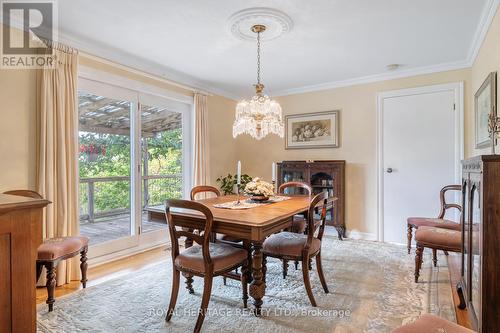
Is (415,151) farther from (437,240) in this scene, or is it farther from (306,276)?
(306,276)

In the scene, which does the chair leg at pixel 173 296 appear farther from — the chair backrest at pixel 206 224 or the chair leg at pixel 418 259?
the chair leg at pixel 418 259

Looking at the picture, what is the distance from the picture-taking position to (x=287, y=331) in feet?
6.08

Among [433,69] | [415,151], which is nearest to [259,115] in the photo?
[415,151]

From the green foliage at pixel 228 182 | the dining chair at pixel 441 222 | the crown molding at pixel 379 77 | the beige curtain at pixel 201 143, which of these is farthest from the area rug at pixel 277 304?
the crown molding at pixel 379 77

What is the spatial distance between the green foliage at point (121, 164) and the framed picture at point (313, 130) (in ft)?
6.15

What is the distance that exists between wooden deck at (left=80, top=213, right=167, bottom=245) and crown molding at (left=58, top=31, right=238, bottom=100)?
1838 millimetres

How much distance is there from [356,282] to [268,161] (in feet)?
9.22

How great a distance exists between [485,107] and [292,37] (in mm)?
1947

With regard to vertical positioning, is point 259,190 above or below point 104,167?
below

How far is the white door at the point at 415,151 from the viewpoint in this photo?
3.60 m

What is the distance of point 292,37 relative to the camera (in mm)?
2803

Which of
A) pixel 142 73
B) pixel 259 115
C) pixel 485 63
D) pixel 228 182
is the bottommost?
pixel 228 182

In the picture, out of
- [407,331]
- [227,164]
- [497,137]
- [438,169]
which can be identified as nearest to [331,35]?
[497,137]

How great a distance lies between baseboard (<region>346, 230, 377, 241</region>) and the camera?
410 centimetres
